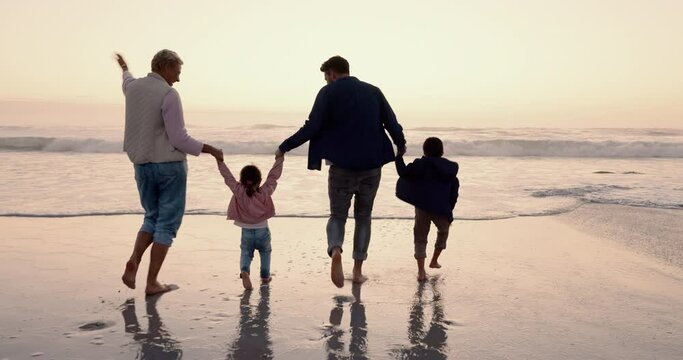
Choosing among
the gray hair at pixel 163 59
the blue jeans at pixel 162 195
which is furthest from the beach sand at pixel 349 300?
the gray hair at pixel 163 59

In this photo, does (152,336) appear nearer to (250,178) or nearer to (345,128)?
(250,178)

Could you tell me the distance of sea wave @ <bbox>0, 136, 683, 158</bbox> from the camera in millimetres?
25114

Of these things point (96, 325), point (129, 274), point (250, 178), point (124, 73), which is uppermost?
point (124, 73)

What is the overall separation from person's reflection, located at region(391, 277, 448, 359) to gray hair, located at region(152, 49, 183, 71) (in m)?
2.69

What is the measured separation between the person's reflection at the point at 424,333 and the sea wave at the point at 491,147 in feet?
65.9

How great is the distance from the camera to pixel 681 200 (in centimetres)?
1042

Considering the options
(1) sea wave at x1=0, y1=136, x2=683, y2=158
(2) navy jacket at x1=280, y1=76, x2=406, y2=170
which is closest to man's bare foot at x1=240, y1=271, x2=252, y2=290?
(2) navy jacket at x1=280, y1=76, x2=406, y2=170

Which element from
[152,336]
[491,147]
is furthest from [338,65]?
[491,147]

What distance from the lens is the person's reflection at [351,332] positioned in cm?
351

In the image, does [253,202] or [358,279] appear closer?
[253,202]

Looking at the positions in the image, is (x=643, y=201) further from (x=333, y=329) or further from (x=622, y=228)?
(x=333, y=329)

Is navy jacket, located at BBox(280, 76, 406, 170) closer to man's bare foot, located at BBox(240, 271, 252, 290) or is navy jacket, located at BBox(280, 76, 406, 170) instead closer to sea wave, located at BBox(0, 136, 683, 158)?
man's bare foot, located at BBox(240, 271, 252, 290)

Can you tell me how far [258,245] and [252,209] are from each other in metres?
0.34

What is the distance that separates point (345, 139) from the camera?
4.90 m
